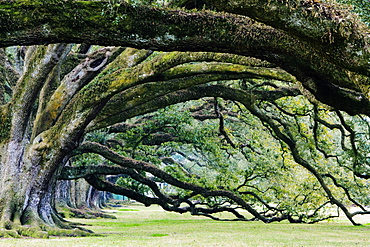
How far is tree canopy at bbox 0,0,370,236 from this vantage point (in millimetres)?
5059

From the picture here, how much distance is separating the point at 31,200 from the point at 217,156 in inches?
345

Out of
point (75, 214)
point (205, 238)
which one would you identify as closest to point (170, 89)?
point (205, 238)

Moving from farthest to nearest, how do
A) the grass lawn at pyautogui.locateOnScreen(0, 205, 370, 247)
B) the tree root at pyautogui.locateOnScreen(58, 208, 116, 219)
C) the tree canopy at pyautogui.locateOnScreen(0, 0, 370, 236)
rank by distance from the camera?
the tree root at pyautogui.locateOnScreen(58, 208, 116, 219), the grass lawn at pyautogui.locateOnScreen(0, 205, 370, 247), the tree canopy at pyautogui.locateOnScreen(0, 0, 370, 236)

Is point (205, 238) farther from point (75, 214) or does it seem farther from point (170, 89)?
point (75, 214)

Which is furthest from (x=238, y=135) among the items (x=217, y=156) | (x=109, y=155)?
(x=109, y=155)

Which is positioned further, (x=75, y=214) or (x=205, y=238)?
(x=75, y=214)

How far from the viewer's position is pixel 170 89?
11.1 metres

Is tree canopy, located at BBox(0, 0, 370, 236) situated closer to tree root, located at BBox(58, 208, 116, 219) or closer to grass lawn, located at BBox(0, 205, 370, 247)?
grass lawn, located at BBox(0, 205, 370, 247)

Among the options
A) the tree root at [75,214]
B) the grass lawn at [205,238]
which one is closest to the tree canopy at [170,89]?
the grass lawn at [205,238]

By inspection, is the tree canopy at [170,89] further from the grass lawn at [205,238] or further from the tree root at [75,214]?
the tree root at [75,214]

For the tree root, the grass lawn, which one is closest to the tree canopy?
the grass lawn

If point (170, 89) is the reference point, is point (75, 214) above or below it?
below

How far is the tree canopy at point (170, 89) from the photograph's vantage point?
5.06 m

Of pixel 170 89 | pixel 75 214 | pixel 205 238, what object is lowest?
pixel 205 238
